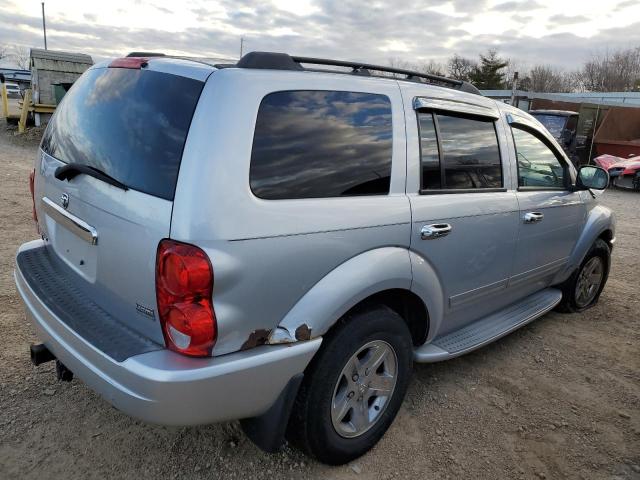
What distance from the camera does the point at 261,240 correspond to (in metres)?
1.89

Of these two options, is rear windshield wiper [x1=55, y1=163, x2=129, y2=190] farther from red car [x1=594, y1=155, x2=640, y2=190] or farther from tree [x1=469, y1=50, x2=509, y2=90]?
tree [x1=469, y1=50, x2=509, y2=90]

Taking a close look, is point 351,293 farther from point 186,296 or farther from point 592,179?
point 592,179

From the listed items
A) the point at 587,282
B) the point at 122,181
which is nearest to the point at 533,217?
the point at 587,282

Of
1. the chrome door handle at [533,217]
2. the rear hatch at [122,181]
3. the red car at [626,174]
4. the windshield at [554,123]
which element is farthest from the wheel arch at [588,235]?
the windshield at [554,123]

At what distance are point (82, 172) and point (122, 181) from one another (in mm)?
279

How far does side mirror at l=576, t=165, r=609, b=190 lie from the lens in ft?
12.9

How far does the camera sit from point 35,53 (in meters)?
17.5

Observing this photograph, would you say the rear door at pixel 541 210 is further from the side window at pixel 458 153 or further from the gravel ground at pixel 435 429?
the gravel ground at pixel 435 429

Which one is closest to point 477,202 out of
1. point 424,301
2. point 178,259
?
point 424,301

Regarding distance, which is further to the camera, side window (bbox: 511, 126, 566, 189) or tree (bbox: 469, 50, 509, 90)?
tree (bbox: 469, 50, 509, 90)

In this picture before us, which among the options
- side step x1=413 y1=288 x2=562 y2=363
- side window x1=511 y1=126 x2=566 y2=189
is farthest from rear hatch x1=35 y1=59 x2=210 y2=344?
side window x1=511 y1=126 x2=566 y2=189

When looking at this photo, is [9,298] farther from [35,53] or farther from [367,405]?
[35,53]

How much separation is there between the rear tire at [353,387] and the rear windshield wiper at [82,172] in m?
1.14

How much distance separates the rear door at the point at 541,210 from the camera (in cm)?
338
